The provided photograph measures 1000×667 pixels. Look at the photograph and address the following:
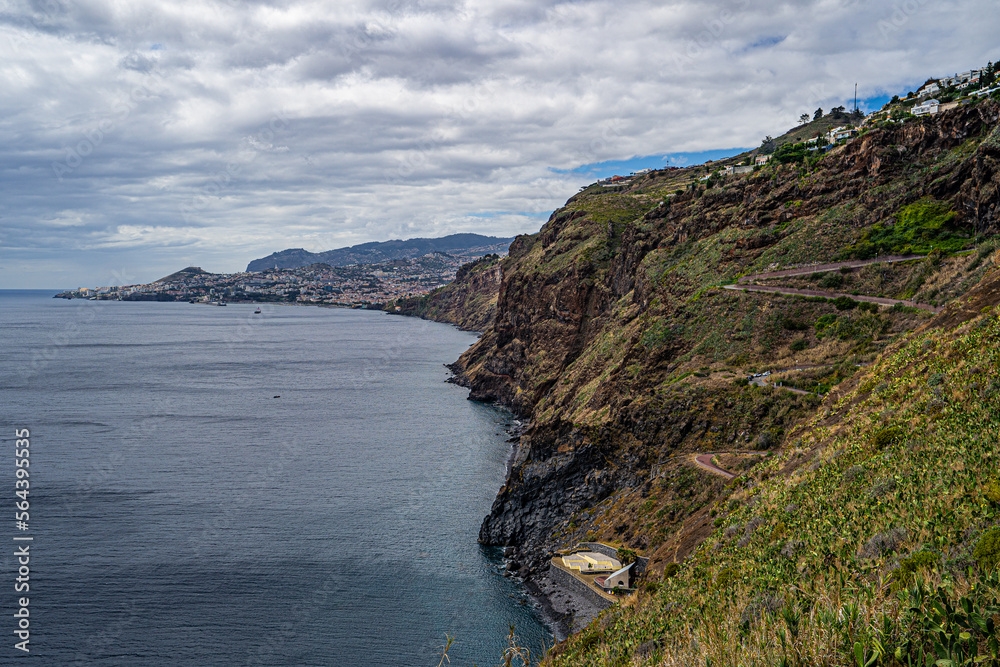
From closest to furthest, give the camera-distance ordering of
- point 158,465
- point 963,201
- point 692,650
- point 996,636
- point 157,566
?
1. point 996,636
2. point 692,650
3. point 157,566
4. point 963,201
5. point 158,465

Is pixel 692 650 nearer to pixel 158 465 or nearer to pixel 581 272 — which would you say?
pixel 158 465

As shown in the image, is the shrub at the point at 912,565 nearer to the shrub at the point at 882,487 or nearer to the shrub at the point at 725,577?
the shrub at the point at 882,487

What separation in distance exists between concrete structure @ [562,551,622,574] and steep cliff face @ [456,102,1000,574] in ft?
6.29

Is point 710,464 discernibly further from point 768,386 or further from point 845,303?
point 845,303

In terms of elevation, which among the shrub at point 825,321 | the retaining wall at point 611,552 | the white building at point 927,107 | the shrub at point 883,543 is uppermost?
the white building at point 927,107

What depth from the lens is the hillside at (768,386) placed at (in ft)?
56.5

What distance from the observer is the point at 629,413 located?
52.0m

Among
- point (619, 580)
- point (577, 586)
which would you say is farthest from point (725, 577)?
point (577, 586)

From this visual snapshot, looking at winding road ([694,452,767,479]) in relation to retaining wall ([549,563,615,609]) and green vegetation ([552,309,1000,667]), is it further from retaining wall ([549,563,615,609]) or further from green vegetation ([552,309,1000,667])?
retaining wall ([549,563,615,609])

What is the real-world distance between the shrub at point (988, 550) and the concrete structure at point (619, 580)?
28.3 meters

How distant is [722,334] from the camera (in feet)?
174

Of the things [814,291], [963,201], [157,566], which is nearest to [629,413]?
[814,291]

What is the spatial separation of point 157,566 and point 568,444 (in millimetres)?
34523
